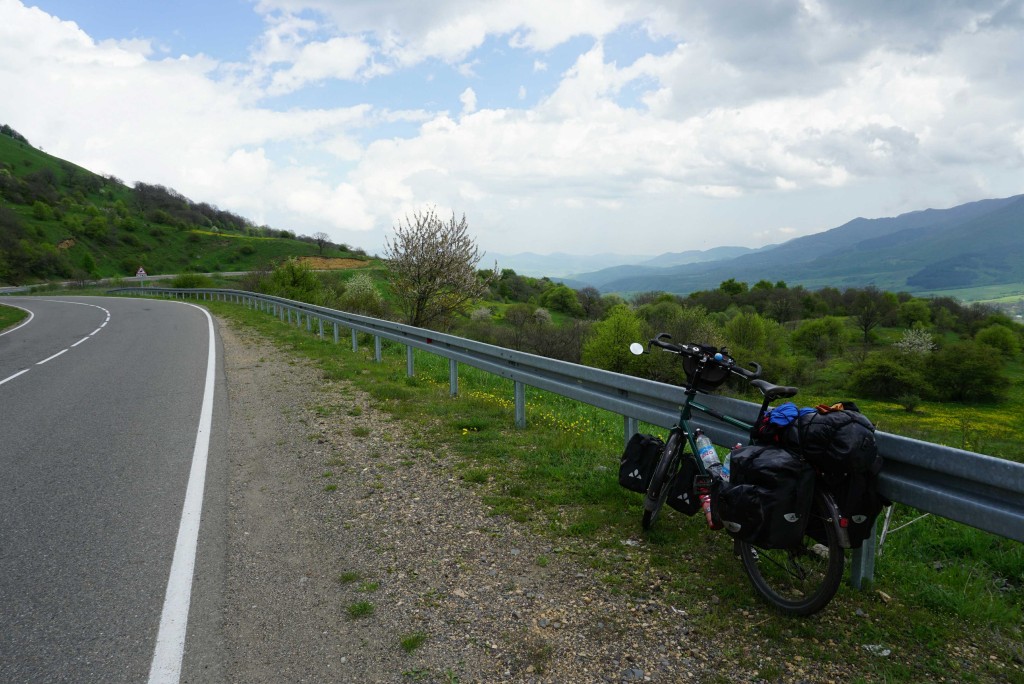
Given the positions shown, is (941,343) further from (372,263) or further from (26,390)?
(26,390)

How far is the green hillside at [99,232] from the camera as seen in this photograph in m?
77.5

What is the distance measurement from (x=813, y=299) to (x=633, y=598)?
117160 millimetres

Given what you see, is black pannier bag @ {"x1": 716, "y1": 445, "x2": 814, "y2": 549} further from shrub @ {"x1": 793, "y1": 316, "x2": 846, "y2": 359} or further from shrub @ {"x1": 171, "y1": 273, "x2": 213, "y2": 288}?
shrub @ {"x1": 793, "y1": 316, "x2": 846, "y2": 359}

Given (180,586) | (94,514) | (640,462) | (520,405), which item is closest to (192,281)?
(520,405)

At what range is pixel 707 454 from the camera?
396 centimetres

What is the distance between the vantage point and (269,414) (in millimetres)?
8391

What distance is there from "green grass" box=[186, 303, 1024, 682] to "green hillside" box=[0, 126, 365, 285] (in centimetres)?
8581

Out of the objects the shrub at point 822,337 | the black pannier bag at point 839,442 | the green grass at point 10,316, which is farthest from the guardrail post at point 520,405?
the shrub at point 822,337

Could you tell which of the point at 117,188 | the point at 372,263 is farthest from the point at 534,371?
the point at 117,188

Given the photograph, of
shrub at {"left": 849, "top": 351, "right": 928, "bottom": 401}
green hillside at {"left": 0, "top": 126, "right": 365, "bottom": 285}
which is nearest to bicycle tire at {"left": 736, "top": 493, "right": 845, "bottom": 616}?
shrub at {"left": 849, "top": 351, "right": 928, "bottom": 401}

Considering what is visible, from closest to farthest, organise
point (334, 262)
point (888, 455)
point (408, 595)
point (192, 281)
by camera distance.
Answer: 1. point (888, 455)
2. point (408, 595)
3. point (192, 281)
4. point (334, 262)

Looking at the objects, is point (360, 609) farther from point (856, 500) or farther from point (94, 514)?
point (94, 514)

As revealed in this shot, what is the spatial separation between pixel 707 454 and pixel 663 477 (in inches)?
14.2

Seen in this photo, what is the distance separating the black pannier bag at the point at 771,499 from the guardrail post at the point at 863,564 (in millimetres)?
701
